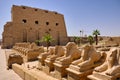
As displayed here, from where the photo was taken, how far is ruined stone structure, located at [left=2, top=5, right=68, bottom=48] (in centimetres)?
2678

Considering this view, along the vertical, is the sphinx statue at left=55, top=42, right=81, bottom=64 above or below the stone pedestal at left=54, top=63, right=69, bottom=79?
above

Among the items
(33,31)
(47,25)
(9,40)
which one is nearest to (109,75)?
(9,40)

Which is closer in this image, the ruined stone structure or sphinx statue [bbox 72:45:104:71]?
sphinx statue [bbox 72:45:104:71]

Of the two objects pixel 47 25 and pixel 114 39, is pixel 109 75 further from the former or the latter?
pixel 47 25

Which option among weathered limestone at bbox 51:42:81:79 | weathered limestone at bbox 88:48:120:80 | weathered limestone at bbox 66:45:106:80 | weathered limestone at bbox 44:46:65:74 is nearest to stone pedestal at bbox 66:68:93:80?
weathered limestone at bbox 66:45:106:80

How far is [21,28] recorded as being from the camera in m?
28.3

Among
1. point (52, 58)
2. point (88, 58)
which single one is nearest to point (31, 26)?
point (52, 58)

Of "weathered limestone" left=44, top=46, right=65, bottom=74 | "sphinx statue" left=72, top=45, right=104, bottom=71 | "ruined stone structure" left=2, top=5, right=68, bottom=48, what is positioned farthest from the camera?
"ruined stone structure" left=2, top=5, right=68, bottom=48

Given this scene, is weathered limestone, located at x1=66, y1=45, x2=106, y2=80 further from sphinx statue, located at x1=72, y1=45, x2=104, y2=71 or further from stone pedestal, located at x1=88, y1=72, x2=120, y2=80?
stone pedestal, located at x1=88, y1=72, x2=120, y2=80

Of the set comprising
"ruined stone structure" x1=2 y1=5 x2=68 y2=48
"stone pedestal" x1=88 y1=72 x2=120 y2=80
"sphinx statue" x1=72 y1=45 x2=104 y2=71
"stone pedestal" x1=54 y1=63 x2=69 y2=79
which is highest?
"ruined stone structure" x1=2 y1=5 x2=68 y2=48

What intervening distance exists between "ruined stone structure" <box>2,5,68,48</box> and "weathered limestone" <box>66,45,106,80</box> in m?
23.1

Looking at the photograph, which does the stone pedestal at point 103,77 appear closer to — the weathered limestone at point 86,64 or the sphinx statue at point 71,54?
the weathered limestone at point 86,64

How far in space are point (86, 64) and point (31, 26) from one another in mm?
26748

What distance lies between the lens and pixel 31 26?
98.4 feet
